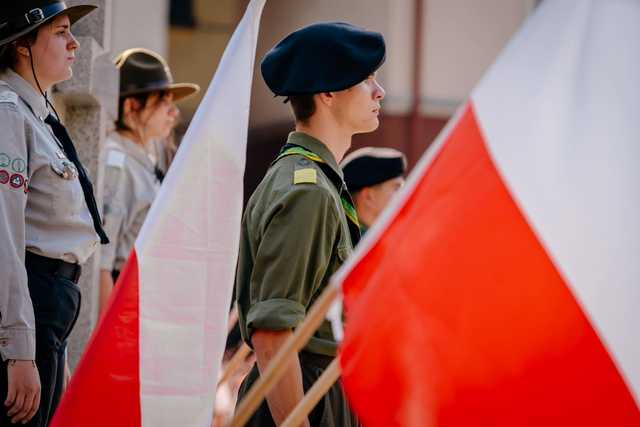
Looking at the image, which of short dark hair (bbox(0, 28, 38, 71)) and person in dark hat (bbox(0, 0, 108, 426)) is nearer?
person in dark hat (bbox(0, 0, 108, 426))

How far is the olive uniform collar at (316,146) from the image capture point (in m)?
3.54

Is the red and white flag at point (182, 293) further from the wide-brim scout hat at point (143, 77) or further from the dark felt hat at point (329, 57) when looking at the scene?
the wide-brim scout hat at point (143, 77)

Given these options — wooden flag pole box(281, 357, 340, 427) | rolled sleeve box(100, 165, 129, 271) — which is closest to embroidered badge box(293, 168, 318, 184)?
wooden flag pole box(281, 357, 340, 427)

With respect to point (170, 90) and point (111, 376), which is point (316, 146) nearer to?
point (111, 376)

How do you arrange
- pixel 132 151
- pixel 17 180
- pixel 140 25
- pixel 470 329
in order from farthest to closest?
pixel 140 25, pixel 132 151, pixel 17 180, pixel 470 329

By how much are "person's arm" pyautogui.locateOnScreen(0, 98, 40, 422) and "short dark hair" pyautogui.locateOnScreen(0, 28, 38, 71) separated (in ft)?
1.11

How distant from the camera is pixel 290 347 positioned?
2.79 metres

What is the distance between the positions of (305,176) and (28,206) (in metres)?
0.87

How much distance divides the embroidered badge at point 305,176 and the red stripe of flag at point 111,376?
538 millimetres

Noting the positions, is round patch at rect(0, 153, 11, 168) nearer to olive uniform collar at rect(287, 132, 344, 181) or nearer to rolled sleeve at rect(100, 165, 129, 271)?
olive uniform collar at rect(287, 132, 344, 181)

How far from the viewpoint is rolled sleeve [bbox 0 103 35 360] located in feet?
10.9

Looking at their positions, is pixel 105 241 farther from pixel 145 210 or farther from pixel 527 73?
pixel 145 210

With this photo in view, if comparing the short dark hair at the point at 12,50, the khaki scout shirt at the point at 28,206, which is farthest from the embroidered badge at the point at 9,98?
the short dark hair at the point at 12,50

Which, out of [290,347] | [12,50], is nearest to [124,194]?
[12,50]
